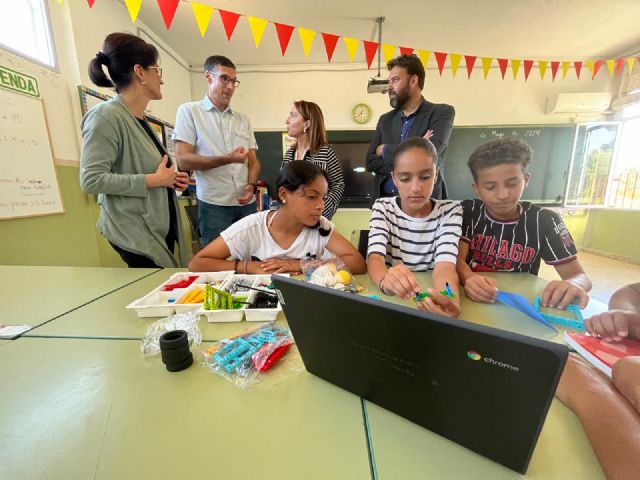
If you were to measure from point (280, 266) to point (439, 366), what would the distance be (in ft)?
2.99

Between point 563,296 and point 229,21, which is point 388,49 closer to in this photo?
point 229,21

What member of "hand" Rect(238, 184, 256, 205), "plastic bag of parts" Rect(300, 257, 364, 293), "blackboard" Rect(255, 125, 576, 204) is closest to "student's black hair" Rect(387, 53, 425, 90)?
"hand" Rect(238, 184, 256, 205)

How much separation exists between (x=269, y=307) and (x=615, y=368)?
0.73 m

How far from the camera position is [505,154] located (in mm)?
1166

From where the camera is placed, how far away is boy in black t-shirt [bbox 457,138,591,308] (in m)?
1.17

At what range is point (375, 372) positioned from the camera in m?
0.45

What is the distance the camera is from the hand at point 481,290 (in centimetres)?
90

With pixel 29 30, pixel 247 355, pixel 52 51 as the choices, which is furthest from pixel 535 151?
pixel 29 30

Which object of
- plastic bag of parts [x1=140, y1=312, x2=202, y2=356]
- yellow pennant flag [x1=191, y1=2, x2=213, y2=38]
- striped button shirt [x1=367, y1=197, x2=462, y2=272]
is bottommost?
plastic bag of parts [x1=140, y1=312, x2=202, y2=356]

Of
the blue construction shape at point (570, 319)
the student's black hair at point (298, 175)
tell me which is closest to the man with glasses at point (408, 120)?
the student's black hair at point (298, 175)

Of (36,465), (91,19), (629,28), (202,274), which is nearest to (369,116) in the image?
(629,28)

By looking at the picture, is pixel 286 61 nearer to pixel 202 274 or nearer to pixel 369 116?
pixel 369 116

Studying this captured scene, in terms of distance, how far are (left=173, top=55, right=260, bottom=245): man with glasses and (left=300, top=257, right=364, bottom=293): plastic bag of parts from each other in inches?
39.1

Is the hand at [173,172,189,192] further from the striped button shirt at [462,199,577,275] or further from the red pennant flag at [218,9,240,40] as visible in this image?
the red pennant flag at [218,9,240,40]
